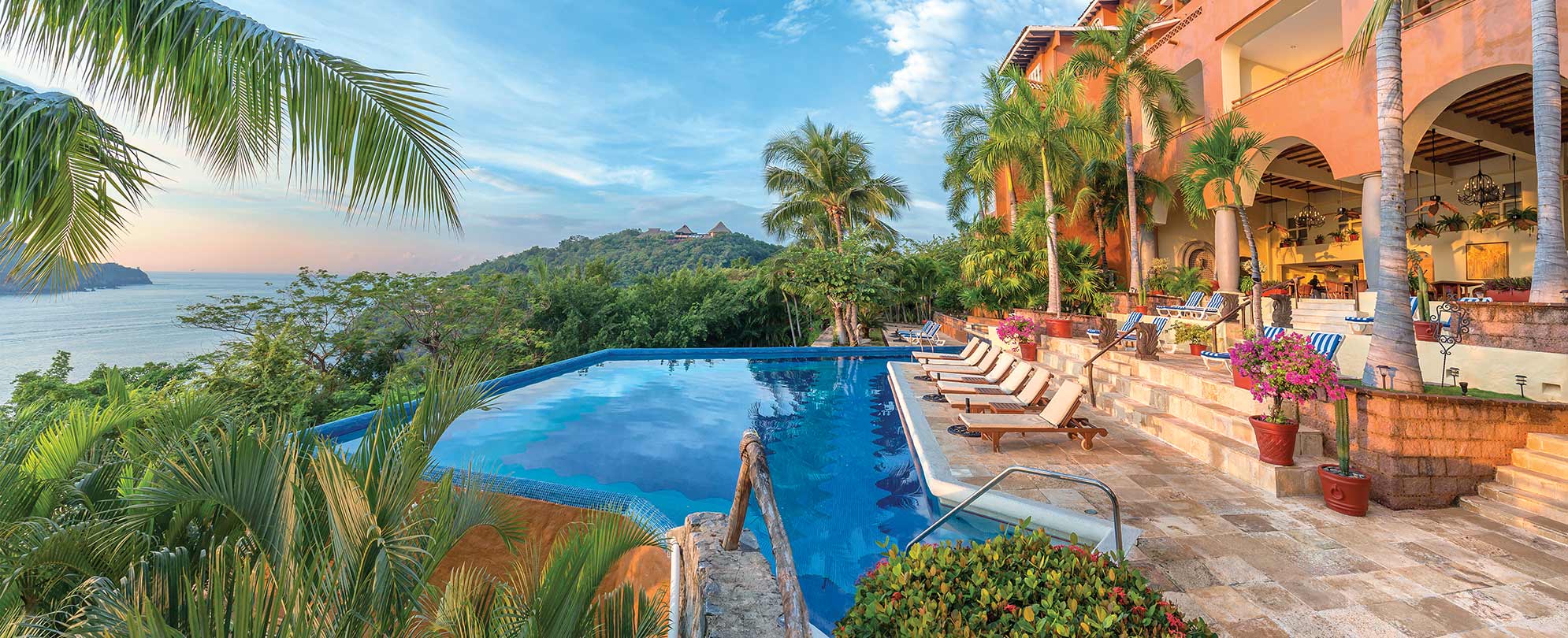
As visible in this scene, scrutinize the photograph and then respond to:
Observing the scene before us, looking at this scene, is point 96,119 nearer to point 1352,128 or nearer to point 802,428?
point 802,428

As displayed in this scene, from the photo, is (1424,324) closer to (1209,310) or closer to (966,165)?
(1209,310)

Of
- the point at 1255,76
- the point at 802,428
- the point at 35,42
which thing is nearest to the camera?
the point at 35,42

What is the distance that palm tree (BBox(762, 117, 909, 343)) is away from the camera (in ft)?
62.4

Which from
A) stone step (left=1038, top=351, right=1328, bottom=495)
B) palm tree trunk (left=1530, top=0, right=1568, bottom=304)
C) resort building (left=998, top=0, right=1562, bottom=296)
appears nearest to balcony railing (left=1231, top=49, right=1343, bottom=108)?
resort building (left=998, top=0, right=1562, bottom=296)

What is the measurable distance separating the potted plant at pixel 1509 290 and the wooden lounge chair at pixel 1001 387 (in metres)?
6.26

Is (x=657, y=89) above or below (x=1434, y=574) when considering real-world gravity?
above

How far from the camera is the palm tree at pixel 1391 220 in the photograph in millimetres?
5137

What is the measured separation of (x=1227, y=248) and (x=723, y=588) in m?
15.4

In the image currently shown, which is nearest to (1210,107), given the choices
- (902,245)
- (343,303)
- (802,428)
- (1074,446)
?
(902,245)

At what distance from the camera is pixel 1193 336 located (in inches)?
377

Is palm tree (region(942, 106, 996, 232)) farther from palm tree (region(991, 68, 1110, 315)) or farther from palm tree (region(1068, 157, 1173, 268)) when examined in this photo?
palm tree (region(1068, 157, 1173, 268))

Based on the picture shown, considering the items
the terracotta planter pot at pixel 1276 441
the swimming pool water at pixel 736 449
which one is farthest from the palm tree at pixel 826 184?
the terracotta planter pot at pixel 1276 441

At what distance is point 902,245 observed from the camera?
1977 centimetres

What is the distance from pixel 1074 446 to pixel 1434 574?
301cm
